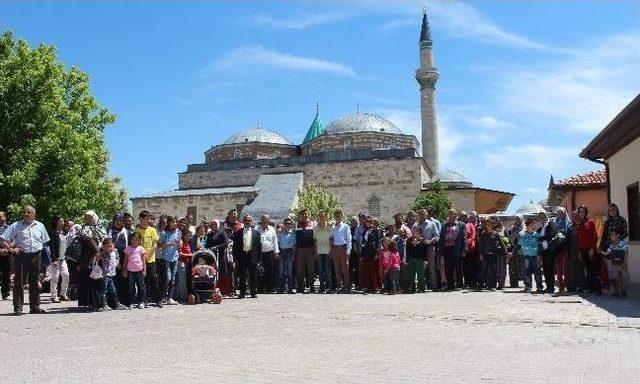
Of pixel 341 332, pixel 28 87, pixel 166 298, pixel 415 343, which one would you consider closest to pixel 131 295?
pixel 166 298

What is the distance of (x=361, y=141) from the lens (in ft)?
216

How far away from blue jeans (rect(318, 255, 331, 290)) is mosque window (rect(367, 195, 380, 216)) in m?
42.5

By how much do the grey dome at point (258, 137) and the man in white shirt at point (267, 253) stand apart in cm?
5547

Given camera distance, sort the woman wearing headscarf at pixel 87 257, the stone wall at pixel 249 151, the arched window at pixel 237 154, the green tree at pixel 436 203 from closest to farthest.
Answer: the woman wearing headscarf at pixel 87 257
the green tree at pixel 436 203
the stone wall at pixel 249 151
the arched window at pixel 237 154

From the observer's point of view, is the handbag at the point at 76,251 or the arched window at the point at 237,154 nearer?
the handbag at the point at 76,251

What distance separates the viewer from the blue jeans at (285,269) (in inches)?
592

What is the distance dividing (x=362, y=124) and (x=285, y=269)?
2084 inches

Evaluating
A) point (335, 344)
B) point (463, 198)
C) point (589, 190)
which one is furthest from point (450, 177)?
point (335, 344)

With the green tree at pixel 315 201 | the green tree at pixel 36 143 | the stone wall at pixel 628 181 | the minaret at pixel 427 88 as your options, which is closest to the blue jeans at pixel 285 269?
the stone wall at pixel 628 181

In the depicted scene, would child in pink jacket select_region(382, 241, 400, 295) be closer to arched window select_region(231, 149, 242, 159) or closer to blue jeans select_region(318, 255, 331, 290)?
blue jeans select_region(318, 255, 331, 290)

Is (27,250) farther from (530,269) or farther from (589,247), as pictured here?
(589,247)

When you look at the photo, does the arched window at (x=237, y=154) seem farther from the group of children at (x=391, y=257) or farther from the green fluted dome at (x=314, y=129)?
the group of children at (x=391, y=257)

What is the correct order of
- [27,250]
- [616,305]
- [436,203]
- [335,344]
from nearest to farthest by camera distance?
[335,344]
[616,305]
[27,250]
[436,203]

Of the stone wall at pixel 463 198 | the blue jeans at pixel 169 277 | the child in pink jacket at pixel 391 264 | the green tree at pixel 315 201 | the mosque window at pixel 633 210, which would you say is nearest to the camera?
the blue jeans at pixel 169 277
